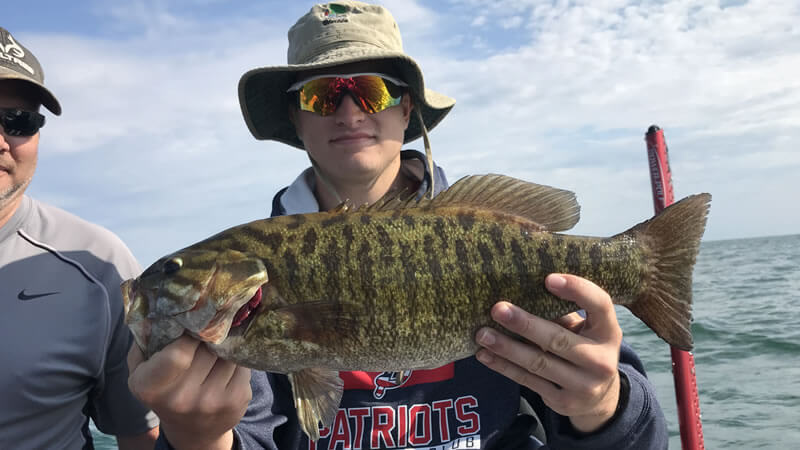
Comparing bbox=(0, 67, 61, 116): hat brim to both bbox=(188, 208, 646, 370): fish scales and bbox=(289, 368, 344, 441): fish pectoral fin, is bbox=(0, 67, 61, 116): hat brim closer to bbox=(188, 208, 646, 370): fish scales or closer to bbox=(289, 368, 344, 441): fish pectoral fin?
bbox=(188, 208, 646, 370): fish scales

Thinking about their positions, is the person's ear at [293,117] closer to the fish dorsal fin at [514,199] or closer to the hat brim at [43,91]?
the fish dorsal fin at [514,199]

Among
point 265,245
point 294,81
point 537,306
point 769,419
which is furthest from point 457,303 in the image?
point 769,419

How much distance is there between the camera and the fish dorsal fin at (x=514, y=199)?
245cm

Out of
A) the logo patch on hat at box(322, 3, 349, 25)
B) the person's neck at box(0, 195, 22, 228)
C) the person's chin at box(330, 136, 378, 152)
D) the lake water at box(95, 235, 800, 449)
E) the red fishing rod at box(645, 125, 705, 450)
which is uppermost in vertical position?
the logo patch on hat at box(322, 3, 349, 25)

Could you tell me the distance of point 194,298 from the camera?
2162mm

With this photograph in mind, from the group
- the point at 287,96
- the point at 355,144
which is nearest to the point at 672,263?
the point at 355,144

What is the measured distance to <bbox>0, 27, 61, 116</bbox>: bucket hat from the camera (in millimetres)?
3600

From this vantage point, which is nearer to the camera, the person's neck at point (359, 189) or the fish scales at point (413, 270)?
the fish scales at point (413, 270)

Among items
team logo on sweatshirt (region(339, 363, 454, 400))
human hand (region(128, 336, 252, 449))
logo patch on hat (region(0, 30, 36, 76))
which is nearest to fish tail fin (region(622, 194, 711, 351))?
team logo on sweatshirt (region(339, 363, 454, 400))

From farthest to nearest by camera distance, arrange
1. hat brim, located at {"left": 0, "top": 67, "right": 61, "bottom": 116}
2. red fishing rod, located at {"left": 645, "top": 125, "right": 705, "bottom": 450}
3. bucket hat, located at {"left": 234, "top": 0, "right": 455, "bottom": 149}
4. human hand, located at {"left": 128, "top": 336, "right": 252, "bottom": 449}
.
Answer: red fishing rod, located at {"left": 645, "top": 125, "right": 705, "bottom": 450} < hat brim, located at {"left": 0, "top": 67, "right": 61, "bottom": 116} < bucket hat, located at {"left": 234, "top": 0, "right": 455, "bottom": 149} < human hand, located at {"left": 128, "top": 336, "right": 252, "bottom": 449}

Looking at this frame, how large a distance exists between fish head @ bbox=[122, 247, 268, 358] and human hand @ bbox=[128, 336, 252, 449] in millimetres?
75

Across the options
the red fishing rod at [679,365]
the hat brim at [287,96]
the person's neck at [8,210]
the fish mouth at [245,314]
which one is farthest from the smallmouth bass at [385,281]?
the red fishing rod at [679,365]

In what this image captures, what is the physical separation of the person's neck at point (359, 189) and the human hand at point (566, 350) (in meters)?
1.41

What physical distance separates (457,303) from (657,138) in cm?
325
